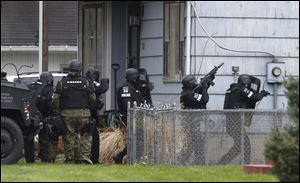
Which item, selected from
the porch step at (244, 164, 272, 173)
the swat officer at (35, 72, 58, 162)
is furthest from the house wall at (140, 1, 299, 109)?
the porch step at (244, 164, 272, 173)

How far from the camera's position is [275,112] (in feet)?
47.2

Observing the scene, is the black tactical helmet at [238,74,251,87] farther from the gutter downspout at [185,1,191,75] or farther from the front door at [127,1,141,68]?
the front door at [127,1,141,68]

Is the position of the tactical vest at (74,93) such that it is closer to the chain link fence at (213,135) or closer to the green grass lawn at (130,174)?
the chain link fence at (213,135)

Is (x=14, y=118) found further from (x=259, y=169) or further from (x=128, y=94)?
(x=259, y=169)

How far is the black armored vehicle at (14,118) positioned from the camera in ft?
44.5

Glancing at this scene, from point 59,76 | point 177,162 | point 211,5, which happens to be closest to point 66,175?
point 177,162

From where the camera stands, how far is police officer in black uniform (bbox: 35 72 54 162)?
585 inches

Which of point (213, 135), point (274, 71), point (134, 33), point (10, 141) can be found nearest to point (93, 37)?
point (134, 33)

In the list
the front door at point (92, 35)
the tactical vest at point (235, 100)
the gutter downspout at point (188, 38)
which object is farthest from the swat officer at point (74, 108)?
the front door at point (92, 35)

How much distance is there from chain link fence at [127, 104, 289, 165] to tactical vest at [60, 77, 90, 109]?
3.98ft

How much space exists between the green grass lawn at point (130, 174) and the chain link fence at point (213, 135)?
5.15 feet

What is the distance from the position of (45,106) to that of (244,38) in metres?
5.89

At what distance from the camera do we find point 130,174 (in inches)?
454

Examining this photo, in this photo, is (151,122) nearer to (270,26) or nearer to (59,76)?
(59,76)
